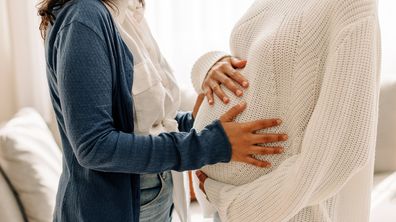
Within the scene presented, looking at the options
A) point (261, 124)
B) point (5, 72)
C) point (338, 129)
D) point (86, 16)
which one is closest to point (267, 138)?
point (261, 124)

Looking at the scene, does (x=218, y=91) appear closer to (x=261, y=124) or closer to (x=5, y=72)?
(x=261, y=124)

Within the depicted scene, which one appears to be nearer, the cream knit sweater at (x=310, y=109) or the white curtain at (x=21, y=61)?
the cream knit sweater at (x=310, y=109)

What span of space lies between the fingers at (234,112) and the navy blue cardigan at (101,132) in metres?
0.02

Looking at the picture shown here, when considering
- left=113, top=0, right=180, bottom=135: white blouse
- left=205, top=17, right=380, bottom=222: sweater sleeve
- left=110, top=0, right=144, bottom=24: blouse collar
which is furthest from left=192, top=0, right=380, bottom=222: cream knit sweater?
left=110, top=0, right=144, bottom=24: blouse collar

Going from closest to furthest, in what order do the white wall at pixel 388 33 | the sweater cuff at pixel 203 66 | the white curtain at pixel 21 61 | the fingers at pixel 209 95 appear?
the fingers at pixel 209 95 < the sweater cuff at pixel 203 66 < the white curtain at pixel 21 61 < the white wall at pixel 388 33

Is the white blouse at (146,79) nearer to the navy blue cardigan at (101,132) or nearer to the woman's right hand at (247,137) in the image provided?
the navy blue cardigan at (101,132)

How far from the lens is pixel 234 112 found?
897 millimetres

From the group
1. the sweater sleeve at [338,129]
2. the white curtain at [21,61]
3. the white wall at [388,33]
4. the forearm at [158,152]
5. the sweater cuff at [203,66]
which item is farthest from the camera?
the white wall at [388,33]

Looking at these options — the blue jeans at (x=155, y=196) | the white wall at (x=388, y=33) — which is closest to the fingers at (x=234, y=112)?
the blue jeans at (x=155, y=196)

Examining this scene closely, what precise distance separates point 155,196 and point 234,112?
312mm

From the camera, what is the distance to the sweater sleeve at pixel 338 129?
773mm

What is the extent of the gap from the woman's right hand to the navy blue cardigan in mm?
16

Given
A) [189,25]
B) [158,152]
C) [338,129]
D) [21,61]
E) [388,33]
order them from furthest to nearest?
[388,33]
[189,25]
[21,61]
[158,152]
[338,129]

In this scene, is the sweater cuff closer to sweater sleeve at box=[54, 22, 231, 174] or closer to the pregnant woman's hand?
the pregnant woman's hand
